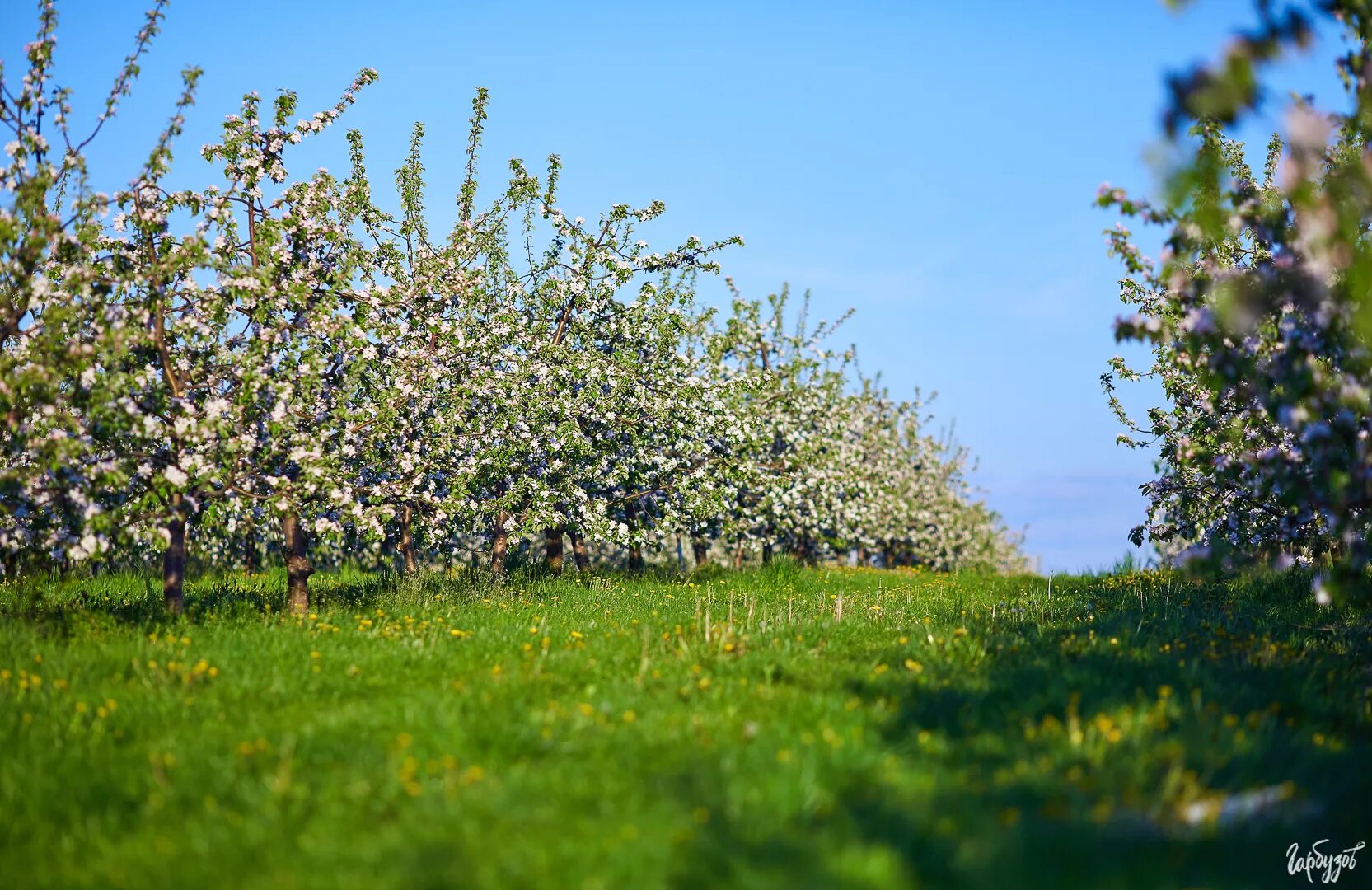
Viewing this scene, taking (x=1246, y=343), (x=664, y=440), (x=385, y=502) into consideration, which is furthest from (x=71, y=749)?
(x=664, y=440)

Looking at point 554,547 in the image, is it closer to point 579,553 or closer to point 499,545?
point 579,553

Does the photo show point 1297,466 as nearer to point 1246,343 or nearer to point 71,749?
point 1246,343

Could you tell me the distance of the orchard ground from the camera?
17.9 ft

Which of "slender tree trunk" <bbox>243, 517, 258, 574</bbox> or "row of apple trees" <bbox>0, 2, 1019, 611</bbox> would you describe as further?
"slender tree trunk" <bbox>243, 517, 258, 574</bbox>

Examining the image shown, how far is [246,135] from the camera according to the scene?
13.9m

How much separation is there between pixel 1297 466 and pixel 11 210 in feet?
47.4

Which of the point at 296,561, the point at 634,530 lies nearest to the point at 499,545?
the point at 634,530
